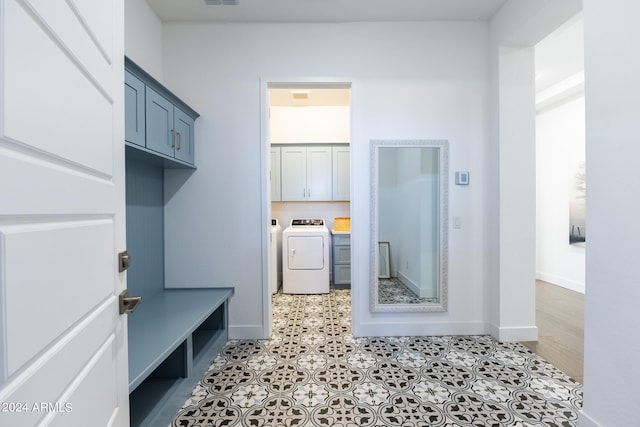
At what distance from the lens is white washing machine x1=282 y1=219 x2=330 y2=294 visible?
391cm

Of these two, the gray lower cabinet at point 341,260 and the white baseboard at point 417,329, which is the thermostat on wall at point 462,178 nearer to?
the white baseboard at point 417,329

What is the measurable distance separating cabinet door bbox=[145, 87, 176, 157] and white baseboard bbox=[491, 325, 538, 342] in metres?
3.06

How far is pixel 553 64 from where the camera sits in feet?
11.1

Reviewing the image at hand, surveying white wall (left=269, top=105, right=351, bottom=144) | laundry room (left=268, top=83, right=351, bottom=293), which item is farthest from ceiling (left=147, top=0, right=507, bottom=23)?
white wall (left=269, top=105, right=351, bottom=144)

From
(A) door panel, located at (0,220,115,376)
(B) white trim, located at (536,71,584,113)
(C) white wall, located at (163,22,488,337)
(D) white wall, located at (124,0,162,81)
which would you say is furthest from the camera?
(B) white trim, located at (536,71,584,113)

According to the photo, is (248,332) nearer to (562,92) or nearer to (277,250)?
(277,250)

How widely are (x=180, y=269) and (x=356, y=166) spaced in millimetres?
1852

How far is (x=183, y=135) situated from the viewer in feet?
7.60

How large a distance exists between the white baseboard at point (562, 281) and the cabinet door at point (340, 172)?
3.25m

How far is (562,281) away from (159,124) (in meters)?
5.28

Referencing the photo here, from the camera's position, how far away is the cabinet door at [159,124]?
1822mm

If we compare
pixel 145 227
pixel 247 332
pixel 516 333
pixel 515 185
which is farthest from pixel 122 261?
pixel 516 333

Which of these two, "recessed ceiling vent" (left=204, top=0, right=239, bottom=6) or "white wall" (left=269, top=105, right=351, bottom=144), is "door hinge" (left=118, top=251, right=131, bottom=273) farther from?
"white wall" (left=269, top=105, right=351, bottom=144)

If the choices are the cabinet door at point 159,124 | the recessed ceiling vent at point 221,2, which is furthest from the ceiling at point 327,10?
the cabinet door at point 159,124
